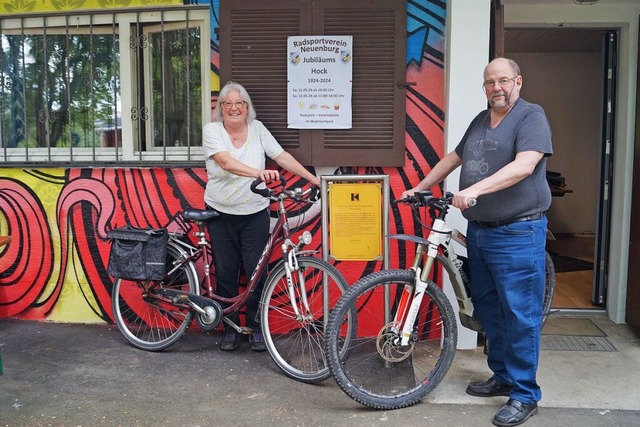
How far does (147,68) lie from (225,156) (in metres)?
1.35

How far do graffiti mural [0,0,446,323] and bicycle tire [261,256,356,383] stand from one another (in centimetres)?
53

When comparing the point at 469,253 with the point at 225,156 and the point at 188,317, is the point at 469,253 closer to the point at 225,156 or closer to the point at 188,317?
the point at 225,156

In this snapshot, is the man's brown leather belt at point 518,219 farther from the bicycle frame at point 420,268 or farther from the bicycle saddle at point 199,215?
the bicycle saddle at point 199,215

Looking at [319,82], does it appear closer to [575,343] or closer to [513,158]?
[513,158]

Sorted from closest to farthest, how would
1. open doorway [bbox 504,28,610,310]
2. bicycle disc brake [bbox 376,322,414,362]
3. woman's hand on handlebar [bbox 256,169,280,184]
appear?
1. bicycle disc brake [bbox 376,322,414,362]
2. woman's hand on handlebar [bbox 256,169,280,184]
3. open doorway [bbox 504,28,610,310]

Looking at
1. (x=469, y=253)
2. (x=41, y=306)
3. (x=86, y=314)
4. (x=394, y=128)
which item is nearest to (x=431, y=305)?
(x=469, y=253)

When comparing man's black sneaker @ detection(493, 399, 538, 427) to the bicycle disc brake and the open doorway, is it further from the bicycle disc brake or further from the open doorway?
the open doorway

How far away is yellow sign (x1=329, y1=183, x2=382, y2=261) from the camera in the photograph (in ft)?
12.7

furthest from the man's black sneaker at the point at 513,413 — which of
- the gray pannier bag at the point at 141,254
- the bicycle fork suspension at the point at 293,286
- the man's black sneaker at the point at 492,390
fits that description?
the gray pannier bag at the point at 141,254

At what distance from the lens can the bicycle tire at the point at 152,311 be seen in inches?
169

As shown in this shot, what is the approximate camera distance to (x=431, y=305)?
3.85m

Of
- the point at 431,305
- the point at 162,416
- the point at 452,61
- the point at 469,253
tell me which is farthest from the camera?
the point at 452,61

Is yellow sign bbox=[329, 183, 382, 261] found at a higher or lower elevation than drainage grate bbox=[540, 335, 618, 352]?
higher

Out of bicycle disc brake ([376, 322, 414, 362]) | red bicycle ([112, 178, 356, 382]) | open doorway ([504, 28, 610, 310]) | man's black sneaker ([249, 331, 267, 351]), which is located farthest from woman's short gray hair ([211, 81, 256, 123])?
open doorway ([504, 28, 610, 310])
